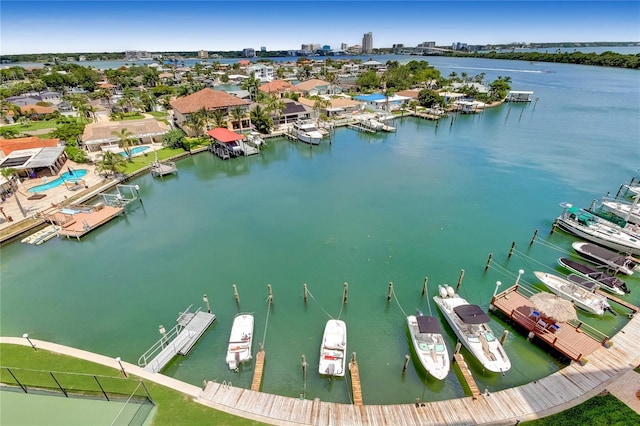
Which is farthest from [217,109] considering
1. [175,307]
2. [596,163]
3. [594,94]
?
[594,94]

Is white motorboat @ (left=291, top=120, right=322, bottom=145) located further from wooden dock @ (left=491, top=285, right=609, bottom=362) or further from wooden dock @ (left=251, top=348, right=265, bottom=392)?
wooden dock @ (left=251, top=348, right=265, bottom=392)

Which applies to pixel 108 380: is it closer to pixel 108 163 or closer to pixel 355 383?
pixel 355 383

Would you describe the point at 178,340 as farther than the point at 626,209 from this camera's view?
No

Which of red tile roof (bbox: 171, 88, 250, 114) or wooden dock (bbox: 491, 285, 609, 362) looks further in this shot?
red tile roof (bbox: 171, 88, 250, 114)

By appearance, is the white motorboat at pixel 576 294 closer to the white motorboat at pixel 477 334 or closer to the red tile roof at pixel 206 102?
the white motorboat at pixel 477 334

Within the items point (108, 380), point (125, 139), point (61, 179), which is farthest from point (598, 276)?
point (61, 179)

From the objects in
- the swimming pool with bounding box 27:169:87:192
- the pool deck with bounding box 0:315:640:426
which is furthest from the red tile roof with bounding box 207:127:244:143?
the pool deck with bounding box 0:315:640:426
